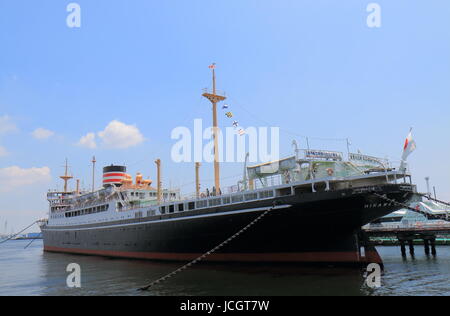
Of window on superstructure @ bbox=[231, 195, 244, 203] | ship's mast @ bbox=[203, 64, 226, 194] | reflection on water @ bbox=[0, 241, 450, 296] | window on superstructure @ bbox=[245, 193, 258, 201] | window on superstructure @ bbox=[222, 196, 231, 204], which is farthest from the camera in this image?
ship's mast @ bbox=[203, 64, 226, 194]

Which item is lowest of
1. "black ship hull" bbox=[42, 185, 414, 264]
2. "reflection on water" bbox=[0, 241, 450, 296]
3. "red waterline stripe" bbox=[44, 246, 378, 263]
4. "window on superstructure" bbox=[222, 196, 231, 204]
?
"reflection on water" bbox=[0, 241, 450, 296]

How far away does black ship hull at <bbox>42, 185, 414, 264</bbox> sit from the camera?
21172 mm

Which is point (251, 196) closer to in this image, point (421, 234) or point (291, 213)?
point (291, 213)

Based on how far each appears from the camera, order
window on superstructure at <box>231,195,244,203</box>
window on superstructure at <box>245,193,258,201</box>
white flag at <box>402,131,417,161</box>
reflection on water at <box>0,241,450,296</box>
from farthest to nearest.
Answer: window on superstructure at <box>231,195,244,203</box>
window on superstructure at <box>245,193,258,201</box>
white flag at <box>402,131,417,161</box>
reflection on water at <box>0,241,450,296</box>

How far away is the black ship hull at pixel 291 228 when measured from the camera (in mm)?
21172

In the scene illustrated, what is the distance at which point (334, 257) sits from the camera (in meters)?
22.0

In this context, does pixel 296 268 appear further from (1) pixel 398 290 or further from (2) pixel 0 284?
(2) pixel 0 284

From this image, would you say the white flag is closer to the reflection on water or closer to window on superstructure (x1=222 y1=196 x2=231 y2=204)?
the reflection on water

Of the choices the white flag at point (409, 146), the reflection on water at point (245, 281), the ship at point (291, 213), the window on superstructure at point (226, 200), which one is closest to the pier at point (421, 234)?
the reflection on water at point (245, 281)

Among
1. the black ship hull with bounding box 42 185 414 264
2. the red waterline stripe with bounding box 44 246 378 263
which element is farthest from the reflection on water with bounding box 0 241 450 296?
the black ship hull with bounding box 42 185 414 264

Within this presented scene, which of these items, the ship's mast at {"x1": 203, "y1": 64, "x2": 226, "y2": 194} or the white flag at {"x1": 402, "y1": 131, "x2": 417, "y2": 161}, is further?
the ship's mast at {"x1": 203, "y1": 64, "x2": 226, "y2": 194}

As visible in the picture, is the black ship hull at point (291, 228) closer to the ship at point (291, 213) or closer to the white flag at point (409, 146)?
the ship at point (291, 213)
